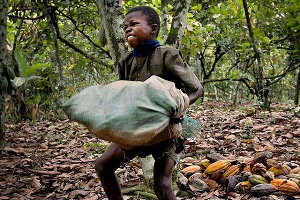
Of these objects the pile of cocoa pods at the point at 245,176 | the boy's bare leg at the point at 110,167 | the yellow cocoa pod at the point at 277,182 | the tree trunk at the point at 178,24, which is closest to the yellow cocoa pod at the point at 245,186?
the pile of cocoa pods at the point at 245,176

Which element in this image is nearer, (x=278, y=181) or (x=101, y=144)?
(x=278, y=181)

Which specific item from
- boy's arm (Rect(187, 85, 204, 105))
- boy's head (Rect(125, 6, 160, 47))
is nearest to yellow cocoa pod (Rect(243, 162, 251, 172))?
boy's arm (Rect(187, 85, 204, 105))

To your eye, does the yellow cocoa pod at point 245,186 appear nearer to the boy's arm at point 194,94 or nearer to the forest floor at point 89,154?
the forest floor at point 89,154

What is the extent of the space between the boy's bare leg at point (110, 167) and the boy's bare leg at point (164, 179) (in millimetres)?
250

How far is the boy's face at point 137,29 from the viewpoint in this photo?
1945mm

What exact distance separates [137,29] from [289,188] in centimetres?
170

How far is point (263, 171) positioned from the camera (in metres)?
2.82

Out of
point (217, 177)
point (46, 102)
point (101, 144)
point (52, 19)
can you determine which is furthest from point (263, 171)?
point (46, 102)

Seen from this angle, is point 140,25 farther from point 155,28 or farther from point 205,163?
point 205,163

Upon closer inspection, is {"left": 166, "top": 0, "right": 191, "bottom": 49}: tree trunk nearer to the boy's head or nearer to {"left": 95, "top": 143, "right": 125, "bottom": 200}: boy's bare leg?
the boy's head

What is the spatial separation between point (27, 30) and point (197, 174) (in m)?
4.82

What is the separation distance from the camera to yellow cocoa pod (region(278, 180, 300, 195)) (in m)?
2.51

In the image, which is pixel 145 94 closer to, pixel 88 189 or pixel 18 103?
pixel 88 189

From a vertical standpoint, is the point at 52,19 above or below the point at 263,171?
above
